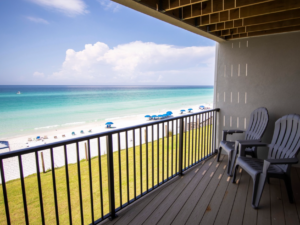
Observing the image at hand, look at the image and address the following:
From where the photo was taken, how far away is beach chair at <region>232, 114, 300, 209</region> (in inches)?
86.0

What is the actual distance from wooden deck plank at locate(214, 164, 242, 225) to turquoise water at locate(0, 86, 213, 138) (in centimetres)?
2095

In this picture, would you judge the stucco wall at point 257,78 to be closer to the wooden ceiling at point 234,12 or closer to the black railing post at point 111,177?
the wooden ceiling at point 234,12

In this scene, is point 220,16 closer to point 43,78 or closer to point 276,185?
point 276,185

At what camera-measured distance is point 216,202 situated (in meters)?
2.32

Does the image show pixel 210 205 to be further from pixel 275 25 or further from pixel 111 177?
pixel 275 25

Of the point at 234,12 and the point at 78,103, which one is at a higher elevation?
the point at 234,12

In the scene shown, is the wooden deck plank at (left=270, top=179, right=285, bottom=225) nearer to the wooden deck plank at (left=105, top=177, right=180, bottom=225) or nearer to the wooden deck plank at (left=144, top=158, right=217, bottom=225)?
the wooden deck plank at (left=144, top=158, right=217, bottom=225)

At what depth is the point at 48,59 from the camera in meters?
27.4

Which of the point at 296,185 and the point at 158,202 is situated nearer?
the point at 158,202

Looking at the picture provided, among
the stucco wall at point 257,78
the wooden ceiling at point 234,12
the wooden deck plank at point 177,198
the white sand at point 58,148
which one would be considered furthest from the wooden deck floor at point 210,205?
the wooden ceiling at point 234,12

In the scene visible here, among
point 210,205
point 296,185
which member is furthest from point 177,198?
point 296,185

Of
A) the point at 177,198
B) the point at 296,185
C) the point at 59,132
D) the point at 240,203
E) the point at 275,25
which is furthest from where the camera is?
the point at 59,132

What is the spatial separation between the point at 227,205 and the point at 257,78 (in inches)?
102

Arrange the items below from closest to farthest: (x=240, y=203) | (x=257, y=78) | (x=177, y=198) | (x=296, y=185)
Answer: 1. (x=240, y=203)
2. (x=177, y=198)
3. (x=296, y=185)
4. (x=257, y=78)
